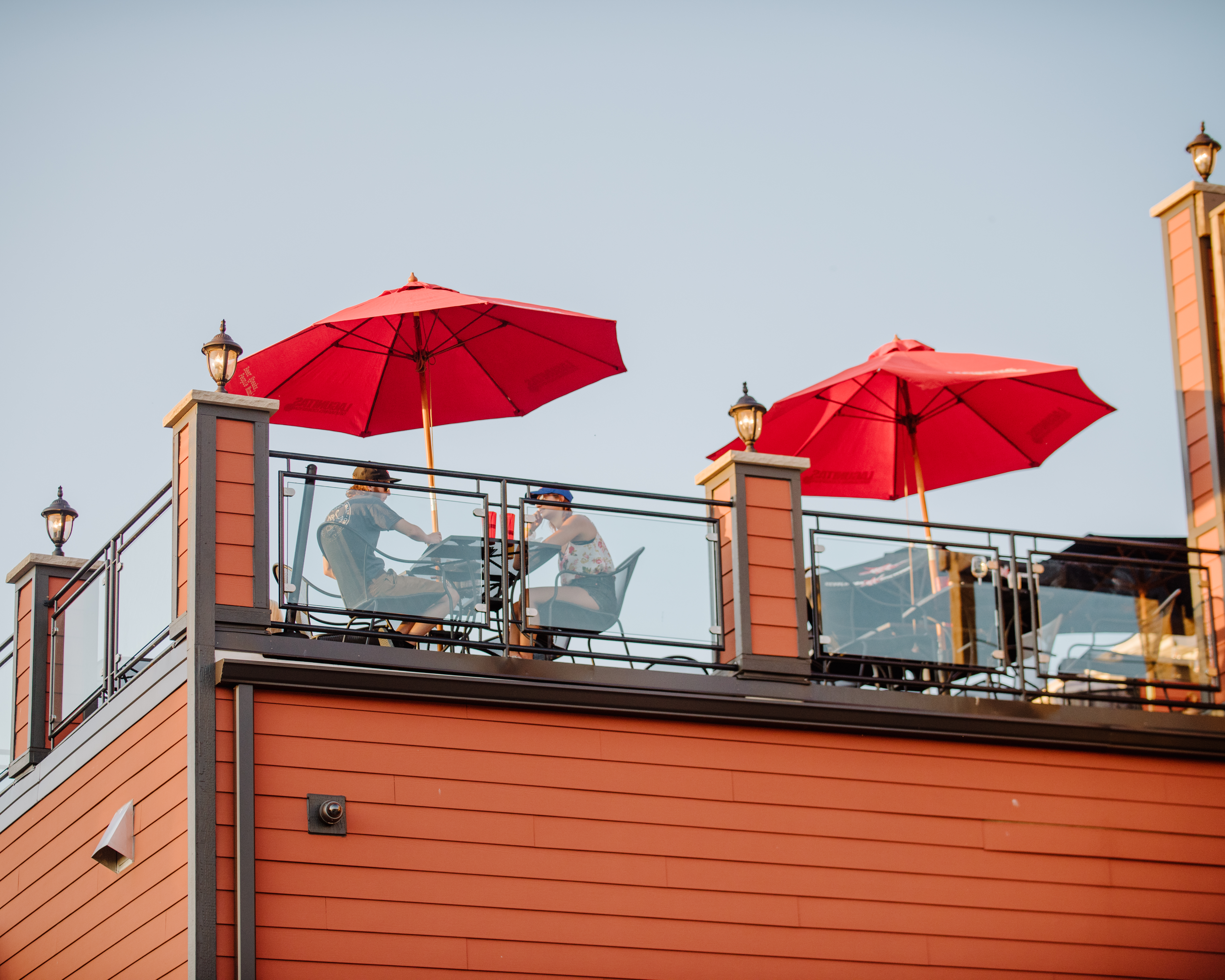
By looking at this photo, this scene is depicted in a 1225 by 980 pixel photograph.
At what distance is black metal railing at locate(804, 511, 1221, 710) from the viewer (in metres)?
9.41

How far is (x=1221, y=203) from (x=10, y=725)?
8635 millimetres

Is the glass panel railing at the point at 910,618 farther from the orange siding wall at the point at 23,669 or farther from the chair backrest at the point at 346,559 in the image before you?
the orange siding wall at the point at 23,669

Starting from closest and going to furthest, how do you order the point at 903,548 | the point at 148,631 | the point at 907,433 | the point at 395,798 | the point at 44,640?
the point at 395,798 → the point at 148,631 → the point at 903,548 → the point at 44,640 → the point at 907,433

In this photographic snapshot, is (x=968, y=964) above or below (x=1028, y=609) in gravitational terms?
below

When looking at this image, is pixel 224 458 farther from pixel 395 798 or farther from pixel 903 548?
pixel 903 548

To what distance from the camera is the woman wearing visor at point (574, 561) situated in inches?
351

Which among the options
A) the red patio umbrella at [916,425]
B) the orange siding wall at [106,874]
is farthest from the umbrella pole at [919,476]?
the orange siding wall at [106,874]

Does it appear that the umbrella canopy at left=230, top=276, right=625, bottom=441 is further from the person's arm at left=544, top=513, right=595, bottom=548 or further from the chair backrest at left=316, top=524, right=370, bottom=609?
the chair backrest at left=316, top=524, right=370, bottom=609

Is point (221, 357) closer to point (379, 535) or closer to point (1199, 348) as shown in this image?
point (379, 535)

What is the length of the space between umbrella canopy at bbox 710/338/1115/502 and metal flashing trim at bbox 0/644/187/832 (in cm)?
494

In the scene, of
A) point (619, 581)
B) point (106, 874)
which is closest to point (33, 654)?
point (106, 874)

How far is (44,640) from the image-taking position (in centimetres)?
1027

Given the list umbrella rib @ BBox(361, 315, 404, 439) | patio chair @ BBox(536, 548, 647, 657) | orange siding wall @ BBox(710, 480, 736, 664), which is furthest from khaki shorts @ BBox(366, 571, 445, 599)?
umbrella rib @ BBox(361, 315, 404, 439)

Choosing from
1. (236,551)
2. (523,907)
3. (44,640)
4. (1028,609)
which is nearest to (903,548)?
(1028,609)
